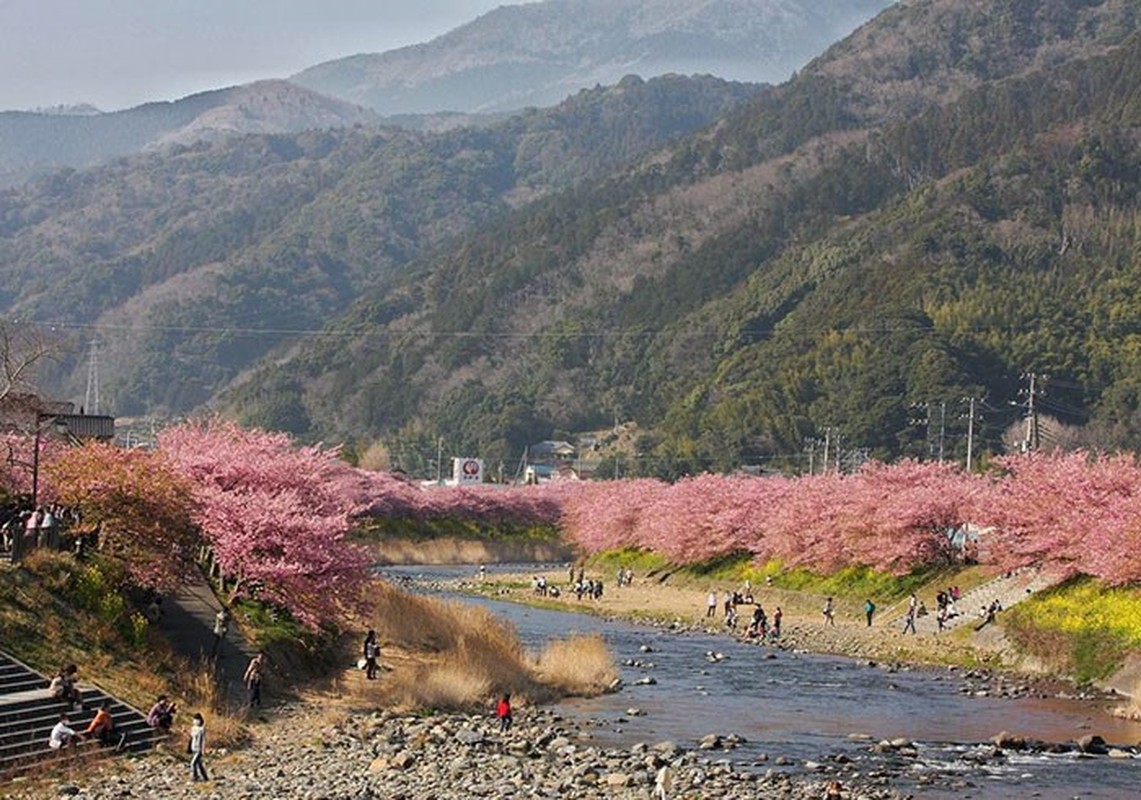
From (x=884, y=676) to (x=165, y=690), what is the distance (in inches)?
1121

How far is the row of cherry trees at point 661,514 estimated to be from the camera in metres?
47.6

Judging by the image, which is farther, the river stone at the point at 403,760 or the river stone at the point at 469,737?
the river stone at the point at 469,737

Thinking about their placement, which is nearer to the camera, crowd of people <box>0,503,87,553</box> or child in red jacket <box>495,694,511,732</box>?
child in red jacket <box>495,694,511,732</box>

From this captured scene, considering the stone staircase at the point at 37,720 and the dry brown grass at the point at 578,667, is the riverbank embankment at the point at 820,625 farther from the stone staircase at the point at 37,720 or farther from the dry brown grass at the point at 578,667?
the stone staircase at the point at 37,720

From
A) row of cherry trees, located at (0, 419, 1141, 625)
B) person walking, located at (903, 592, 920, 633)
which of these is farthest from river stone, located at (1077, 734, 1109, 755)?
person walking, located at (903, 592, 920, 633)

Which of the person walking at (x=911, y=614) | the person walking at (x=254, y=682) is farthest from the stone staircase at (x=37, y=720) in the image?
the person walking at (x=911, y=614)

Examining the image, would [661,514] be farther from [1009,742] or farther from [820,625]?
[1009,742]

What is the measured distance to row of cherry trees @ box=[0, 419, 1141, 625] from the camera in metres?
47.6

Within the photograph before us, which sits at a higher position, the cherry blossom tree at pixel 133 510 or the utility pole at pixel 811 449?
the cherry blossom tree at pixel 133 510

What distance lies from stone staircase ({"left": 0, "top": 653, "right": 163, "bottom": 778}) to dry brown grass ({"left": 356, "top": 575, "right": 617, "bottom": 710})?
9.88 meters

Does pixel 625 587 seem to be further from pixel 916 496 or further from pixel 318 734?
pixel 318 734

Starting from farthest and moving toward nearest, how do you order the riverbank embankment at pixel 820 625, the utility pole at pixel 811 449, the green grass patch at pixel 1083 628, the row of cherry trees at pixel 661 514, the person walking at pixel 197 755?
the utility pole at pixel 811 449, the riverbank embankment at pixel 820 625, the green grass patch at pixel 1083 628, the row of cherry trees at pixel 661 514, the person walking at pixel 197 755

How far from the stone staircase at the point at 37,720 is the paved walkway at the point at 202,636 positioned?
19.2 feet

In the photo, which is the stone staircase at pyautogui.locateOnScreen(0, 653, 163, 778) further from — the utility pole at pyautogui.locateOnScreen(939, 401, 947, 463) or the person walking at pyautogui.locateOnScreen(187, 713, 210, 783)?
the utility pole at pyautogui.locateOnScreen(939, 401, 947, 463)
